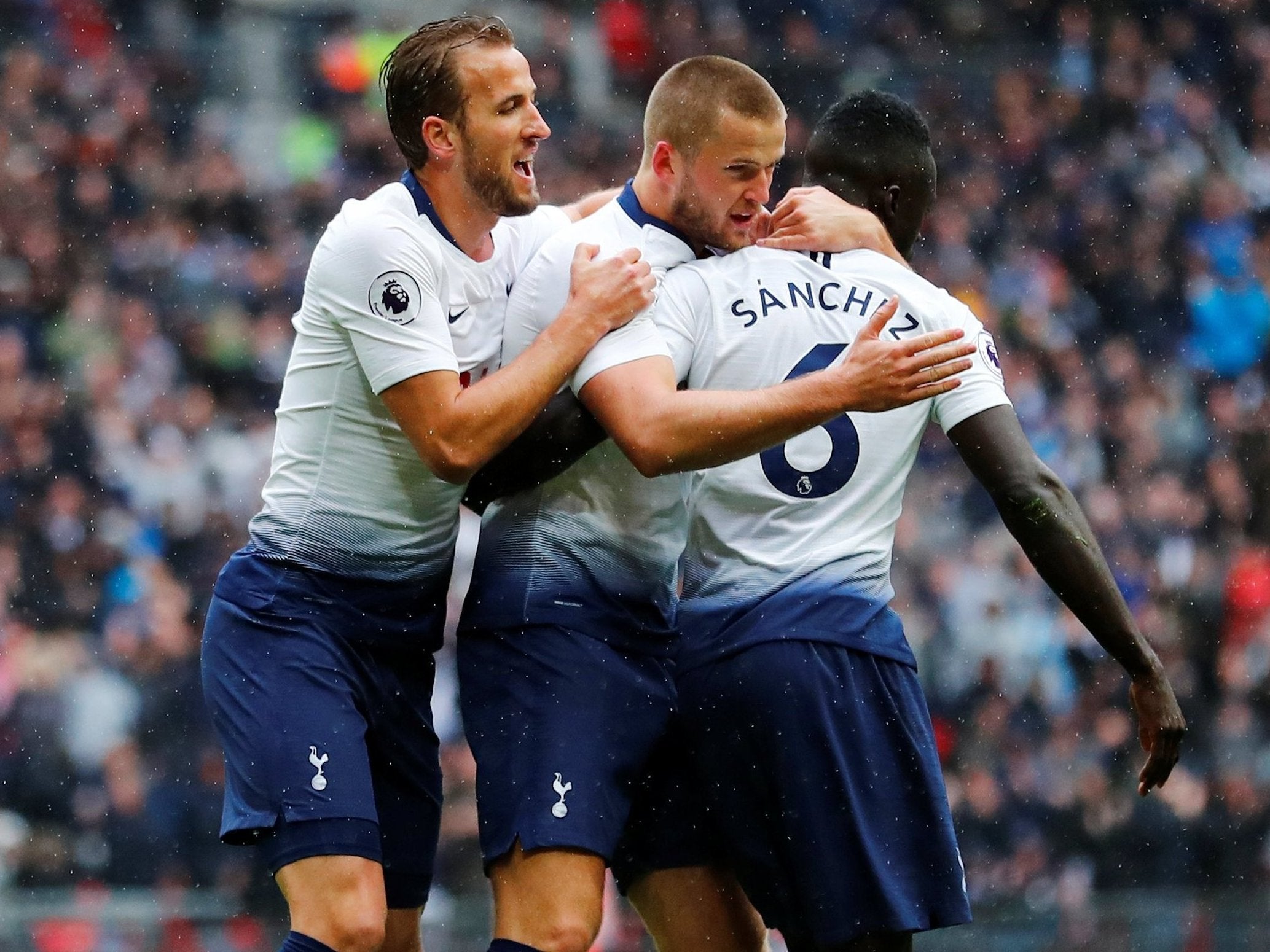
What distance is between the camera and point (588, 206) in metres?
4.71

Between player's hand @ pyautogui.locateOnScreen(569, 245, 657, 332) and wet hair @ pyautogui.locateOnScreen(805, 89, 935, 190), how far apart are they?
0.66 m

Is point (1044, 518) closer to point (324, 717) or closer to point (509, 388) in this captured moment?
point (509, 388)

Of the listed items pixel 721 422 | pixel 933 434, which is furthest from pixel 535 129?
pixel 933 434

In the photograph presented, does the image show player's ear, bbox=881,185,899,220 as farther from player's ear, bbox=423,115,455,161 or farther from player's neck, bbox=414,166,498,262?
player's ear, bbox=423,115,455,161

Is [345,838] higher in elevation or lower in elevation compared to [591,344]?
lower

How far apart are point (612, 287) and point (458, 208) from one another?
476 millimetres

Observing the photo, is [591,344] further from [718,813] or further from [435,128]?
[718,813]

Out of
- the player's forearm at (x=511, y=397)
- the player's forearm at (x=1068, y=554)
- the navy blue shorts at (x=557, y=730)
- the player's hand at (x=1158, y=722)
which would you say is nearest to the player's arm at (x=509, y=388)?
the player's forearm at (x=511, y=397)

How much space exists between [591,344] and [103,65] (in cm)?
987

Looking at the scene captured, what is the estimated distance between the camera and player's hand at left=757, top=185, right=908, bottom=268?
12.9ft

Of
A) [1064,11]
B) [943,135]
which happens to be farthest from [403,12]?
[1064,11]

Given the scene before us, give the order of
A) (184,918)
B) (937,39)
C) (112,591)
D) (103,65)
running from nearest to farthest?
(184,918)
(112,591)
(103,65)
(937,39)

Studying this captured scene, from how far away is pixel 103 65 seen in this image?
1253 cm

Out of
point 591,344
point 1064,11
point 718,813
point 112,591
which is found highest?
point 1064,11
